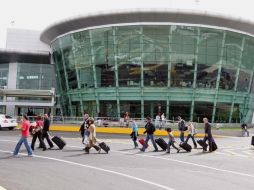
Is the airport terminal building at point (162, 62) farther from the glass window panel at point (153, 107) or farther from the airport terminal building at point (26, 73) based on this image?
the airport terminal building at point (26, 73)

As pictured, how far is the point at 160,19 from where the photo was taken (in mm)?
40625

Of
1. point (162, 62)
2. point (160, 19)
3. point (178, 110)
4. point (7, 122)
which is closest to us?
point (7, 122)

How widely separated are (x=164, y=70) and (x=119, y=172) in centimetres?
3037

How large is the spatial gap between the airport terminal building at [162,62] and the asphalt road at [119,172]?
25568 mm

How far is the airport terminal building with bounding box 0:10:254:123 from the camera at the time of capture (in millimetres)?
41031

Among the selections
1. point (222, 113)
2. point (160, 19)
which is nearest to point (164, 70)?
point (160, 19)

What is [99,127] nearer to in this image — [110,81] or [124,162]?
[110,81]

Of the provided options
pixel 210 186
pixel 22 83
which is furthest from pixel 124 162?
pixel 22 83

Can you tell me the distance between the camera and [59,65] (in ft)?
159

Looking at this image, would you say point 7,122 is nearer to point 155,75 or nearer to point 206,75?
point 155,75

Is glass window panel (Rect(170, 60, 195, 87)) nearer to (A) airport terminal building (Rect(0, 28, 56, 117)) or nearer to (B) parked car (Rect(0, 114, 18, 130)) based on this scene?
(B) parked car (Rect(0, 114, 18, 130))

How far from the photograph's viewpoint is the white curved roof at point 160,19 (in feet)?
131

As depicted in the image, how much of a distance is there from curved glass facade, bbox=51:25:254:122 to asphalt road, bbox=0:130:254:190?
2549 cm

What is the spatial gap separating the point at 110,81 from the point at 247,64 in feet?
50.1
